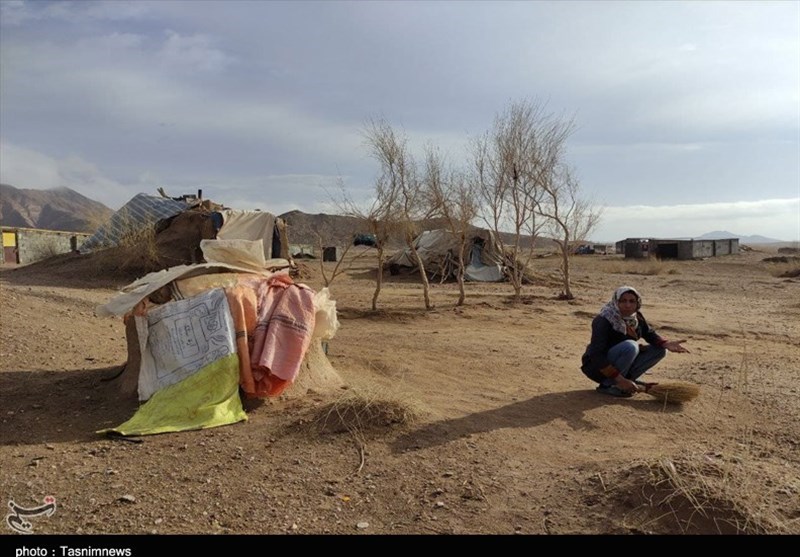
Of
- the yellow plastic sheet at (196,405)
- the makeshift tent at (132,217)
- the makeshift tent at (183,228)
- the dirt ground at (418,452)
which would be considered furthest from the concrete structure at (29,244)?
the yellow plastic sheet at (196,405)

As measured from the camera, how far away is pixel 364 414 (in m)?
4.17

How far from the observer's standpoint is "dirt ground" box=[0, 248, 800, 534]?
2908mm

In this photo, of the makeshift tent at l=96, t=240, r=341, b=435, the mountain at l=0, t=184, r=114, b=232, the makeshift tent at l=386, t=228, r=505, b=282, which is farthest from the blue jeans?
the mountain at l=0, t=184, r=114, b=232

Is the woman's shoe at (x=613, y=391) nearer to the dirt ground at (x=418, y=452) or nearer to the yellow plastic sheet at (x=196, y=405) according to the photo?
the dirt ground at (x=418, y=452)

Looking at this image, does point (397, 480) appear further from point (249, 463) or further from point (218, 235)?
Result: point (218, 235)

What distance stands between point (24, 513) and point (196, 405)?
1.45 m

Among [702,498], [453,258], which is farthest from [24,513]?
[453,258]

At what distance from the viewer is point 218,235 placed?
1580 cm

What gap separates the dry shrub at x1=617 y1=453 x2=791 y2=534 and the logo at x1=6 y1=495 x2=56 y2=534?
2.79 metres

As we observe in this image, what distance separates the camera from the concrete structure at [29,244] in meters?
26.9

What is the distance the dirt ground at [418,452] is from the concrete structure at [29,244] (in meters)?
22.2

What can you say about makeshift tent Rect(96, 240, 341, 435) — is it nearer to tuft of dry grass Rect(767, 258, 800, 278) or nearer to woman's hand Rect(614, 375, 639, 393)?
woman's hand Rect(614, 375, 639, 393)

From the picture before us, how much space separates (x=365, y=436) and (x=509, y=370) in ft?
10.6
